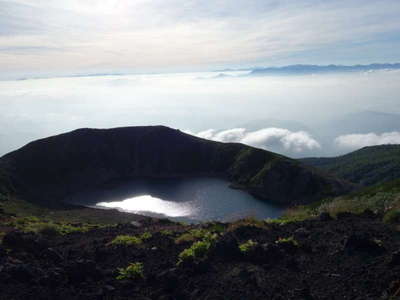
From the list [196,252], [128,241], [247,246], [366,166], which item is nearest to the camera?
[196,252]

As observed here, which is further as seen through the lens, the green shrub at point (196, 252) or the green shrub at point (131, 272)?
the green shrub at point (196, 252)

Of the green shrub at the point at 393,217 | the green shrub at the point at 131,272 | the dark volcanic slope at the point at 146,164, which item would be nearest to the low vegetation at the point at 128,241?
the green shrub at the point at 131,272

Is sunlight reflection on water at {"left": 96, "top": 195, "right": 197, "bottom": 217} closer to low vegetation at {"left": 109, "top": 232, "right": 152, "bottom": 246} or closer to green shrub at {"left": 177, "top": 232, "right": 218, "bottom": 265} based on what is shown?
Result: low vegetation at {"left": 109, "top": 232, "right": 152, "bottom": 246}

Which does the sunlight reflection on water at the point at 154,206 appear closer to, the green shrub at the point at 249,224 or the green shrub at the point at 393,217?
the green shrub at the point at 249,224

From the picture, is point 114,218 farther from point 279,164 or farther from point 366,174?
point 366,174

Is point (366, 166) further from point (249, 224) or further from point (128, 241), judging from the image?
point (128, 241)

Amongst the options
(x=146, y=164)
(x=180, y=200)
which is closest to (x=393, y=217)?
(x=180, y=200)
